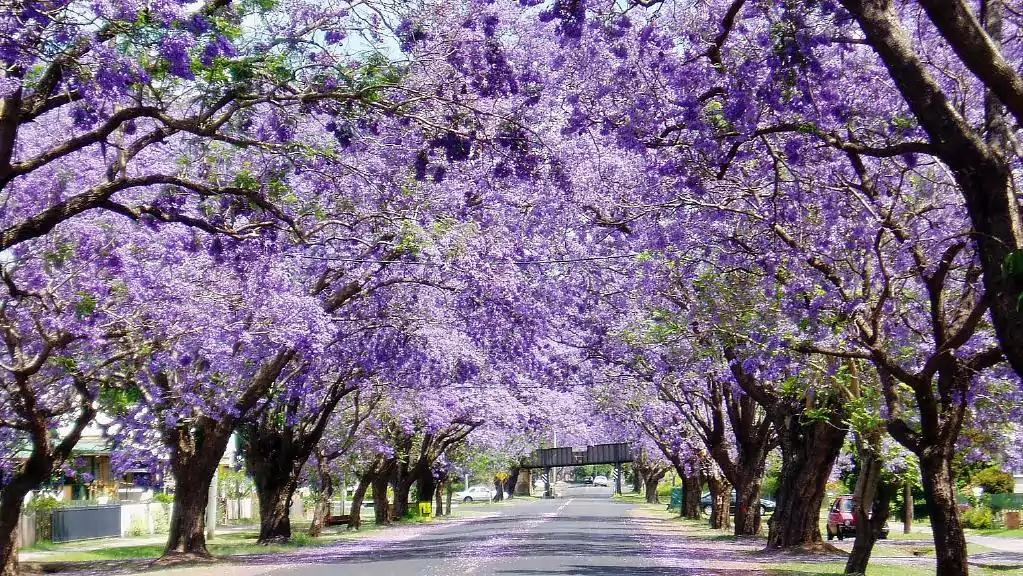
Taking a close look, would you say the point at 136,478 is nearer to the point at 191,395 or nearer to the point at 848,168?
the point at 191,395

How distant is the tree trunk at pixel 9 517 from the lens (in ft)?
60.3

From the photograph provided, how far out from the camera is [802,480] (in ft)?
82.5

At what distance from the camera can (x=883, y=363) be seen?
1330 cm

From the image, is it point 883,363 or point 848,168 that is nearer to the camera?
point 883,363

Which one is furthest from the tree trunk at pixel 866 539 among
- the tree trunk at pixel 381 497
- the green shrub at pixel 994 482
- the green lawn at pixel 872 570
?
the tree trunk at pixel 381 497

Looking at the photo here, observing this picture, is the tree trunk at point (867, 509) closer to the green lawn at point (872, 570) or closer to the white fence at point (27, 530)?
the green lawn at point (872, 570)

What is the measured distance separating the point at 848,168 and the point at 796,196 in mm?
1236

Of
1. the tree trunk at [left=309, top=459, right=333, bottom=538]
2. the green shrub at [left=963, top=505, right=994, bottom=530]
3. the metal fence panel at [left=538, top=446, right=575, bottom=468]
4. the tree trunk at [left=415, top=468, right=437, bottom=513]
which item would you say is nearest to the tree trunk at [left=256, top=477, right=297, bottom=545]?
the tree trunk at [left=309, top=459, right=333, bottom=538]

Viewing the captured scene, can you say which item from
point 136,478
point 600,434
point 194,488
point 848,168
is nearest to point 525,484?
point 600,434

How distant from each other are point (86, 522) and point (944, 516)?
97.0ft

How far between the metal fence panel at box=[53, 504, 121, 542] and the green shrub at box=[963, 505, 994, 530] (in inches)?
1132

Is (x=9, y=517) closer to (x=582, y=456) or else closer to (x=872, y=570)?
(x=872, y=570)

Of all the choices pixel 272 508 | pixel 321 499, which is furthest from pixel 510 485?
pixel 272 508

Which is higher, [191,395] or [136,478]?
[191,395]
